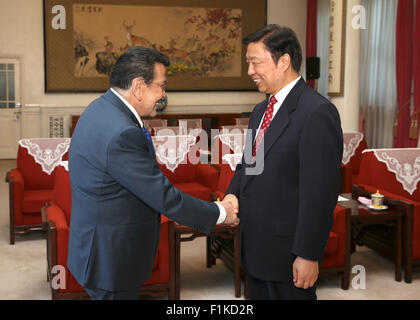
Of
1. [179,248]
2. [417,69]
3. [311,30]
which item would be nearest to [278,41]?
[179,248]

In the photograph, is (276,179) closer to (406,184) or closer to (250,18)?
(406,184)

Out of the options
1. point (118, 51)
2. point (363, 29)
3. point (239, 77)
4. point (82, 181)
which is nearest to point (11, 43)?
point (118, 51)

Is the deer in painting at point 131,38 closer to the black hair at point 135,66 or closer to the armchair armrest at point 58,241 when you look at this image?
the armchair armrest at point 58,241

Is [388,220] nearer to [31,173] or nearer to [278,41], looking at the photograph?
[278,41]

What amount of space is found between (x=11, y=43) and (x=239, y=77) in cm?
573

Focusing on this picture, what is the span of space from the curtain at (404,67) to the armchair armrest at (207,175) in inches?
171

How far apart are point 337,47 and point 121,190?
8.82m

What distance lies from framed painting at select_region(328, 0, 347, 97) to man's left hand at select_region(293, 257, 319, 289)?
829cm

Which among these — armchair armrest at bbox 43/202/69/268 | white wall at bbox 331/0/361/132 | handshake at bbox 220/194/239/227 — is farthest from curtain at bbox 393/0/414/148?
handshake at bbox 220/194/239/227

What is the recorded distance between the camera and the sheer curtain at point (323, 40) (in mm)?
12719

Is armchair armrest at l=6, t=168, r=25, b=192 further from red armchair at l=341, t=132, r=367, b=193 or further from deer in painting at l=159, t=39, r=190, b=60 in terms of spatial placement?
deer in painting at l=159, t=39, r=190, b=60

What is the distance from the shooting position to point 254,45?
2244 mm

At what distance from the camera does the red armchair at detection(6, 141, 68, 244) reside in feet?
18.8

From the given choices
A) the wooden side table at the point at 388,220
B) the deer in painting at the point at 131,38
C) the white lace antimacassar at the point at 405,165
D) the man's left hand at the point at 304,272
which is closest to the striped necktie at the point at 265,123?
the man's left hand at the point at 304,272
